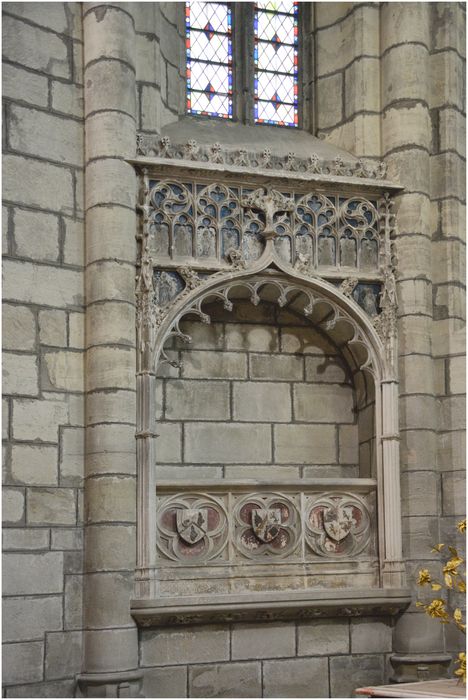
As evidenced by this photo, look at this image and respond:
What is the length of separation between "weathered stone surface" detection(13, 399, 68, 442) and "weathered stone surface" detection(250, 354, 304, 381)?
1.88 m

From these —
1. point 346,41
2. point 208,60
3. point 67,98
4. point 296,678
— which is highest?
point 346,41

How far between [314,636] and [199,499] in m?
1.42

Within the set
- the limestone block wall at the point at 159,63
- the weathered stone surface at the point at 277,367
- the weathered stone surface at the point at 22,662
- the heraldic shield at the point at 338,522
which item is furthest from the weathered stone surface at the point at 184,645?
the limestone block wall at the point at 159,63

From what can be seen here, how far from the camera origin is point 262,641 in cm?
924

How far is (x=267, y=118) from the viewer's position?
1076 cm

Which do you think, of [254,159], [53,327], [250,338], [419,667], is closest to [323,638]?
[419,667]

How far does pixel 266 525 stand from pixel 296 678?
120 centimetres

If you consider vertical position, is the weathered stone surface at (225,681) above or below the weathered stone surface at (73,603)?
below

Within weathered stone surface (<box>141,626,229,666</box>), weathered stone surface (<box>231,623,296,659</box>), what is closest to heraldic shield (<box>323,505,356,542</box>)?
weathered stone surface (<box>231,623,296,659</box>)

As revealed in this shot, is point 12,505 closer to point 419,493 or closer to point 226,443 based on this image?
point 226,443

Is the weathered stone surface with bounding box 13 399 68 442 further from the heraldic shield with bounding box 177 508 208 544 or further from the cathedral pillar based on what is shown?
the cathedral pillar

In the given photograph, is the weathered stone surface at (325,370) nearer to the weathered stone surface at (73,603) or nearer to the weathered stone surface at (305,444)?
the weathered stone surface at (305,444)

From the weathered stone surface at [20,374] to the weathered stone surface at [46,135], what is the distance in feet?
5.19

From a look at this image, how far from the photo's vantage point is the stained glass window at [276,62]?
10.8m
